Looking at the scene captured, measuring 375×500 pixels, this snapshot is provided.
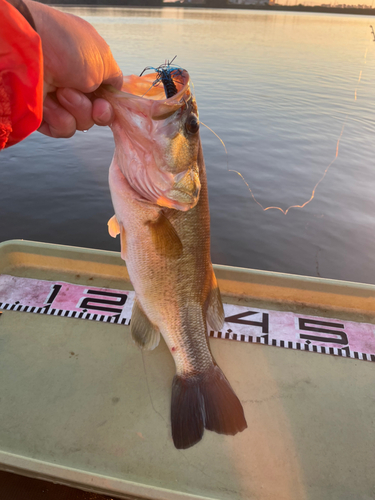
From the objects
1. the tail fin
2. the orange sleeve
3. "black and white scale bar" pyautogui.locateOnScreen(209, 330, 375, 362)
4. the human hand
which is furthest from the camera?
"black and white scale bar" pyautogui.locateOnScreen(209, 330, 375, 362)

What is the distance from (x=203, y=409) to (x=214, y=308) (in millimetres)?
619

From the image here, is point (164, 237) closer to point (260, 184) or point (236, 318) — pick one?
point (236, 318)

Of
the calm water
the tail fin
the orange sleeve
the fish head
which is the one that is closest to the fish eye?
the fish head

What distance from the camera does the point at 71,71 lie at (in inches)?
53.0

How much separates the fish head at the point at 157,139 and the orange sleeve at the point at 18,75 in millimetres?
447

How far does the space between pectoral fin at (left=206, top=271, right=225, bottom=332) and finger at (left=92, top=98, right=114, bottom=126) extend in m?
1.15

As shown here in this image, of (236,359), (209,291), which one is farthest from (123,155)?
(236,359)

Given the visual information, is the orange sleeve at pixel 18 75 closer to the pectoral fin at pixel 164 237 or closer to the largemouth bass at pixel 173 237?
the largemouth bass at pixel 173 237

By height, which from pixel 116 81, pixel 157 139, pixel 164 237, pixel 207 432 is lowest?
pixel 207 432

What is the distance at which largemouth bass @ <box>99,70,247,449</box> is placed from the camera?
5.40ft

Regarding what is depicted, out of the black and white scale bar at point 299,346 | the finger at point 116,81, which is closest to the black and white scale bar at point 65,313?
the black and white scale bar at point 299,346

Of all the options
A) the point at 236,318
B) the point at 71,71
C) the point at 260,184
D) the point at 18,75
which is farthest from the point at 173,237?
the point at 260,184

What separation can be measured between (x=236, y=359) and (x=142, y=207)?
4.39 ft

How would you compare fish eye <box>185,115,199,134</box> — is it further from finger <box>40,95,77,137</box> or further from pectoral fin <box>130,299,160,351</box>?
pectoral fin <box>130,299,160,351</box>
